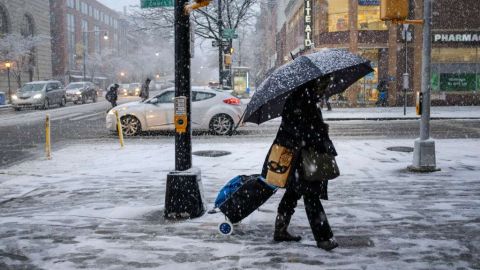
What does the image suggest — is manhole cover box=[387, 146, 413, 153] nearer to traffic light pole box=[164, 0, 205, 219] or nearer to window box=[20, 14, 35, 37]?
traffic light pole box=[164, 0, 205, 219]

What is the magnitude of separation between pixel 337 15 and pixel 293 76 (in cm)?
2731

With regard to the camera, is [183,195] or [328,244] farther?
[183,195]

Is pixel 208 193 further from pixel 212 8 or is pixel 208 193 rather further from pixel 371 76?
pixel 212 8

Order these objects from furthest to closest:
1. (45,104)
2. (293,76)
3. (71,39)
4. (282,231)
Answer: (71,39) < (45,104) < (282,231) < (293,76)

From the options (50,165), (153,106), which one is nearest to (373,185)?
(50,165)

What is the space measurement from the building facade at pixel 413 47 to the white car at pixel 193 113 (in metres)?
15.8

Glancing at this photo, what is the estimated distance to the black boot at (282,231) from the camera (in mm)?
5000

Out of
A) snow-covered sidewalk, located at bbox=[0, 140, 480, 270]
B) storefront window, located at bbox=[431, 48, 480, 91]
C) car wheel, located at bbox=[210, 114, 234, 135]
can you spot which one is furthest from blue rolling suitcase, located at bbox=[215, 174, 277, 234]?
storefront window, located at bbox=[431, 48, 480, 91]

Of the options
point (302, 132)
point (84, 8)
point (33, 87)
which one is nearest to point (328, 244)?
point (302, 132)

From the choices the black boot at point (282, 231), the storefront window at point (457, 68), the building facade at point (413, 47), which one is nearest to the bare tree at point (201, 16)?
the building facade at point (413, 47)

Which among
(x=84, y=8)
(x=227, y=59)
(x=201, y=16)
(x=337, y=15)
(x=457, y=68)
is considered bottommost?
(x=457, y=68)

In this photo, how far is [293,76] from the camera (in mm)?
4559

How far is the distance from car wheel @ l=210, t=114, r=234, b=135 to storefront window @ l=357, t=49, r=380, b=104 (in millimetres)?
16496

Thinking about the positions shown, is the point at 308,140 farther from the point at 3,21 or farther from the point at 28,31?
the point at 28,31
